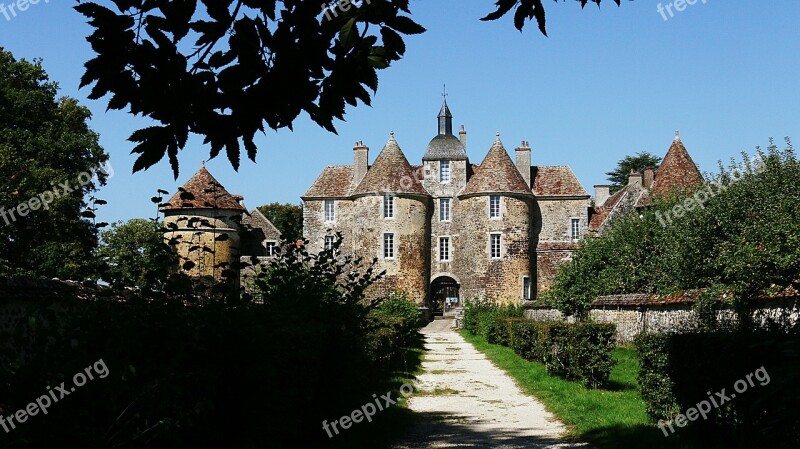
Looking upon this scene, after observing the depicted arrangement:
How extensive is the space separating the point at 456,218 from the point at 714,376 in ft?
128

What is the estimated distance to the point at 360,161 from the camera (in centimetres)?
4906

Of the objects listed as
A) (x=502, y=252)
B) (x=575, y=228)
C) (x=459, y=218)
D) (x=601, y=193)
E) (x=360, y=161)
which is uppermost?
(x=360, y=161)

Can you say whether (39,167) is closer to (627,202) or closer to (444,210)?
(444,210)

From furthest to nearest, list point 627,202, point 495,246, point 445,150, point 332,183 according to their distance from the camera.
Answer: point 332,183 < point 445,150 < point 495,246 < point 627,202

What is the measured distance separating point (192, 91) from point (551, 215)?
44934mm

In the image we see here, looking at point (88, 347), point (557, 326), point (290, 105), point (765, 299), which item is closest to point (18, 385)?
point (88, 347)

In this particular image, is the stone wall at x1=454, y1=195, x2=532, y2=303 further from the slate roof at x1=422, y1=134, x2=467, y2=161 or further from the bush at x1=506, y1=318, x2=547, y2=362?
the bush at x1=506, y1=318, x2=547, y2=362

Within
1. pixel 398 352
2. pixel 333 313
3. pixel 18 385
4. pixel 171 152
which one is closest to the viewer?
pixel 18 385

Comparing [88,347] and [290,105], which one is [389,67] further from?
[88,347]

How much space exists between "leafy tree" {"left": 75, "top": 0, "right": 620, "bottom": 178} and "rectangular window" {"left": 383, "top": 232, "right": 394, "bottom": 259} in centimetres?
4135

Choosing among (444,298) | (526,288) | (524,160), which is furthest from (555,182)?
(444,298)

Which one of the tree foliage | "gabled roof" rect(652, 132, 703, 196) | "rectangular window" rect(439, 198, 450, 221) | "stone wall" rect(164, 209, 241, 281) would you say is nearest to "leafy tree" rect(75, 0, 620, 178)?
"stone wall" rect(164, 209, 241, 281)

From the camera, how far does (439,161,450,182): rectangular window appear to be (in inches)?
1884

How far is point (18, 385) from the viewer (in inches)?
135
